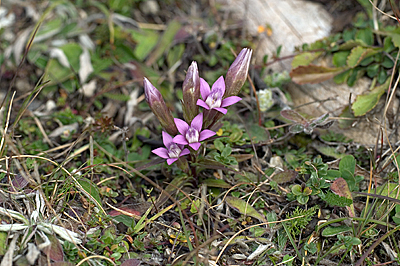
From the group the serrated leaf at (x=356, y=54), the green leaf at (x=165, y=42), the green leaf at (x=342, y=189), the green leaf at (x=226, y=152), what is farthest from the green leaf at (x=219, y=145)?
the green leaf at (x=165, y=42)

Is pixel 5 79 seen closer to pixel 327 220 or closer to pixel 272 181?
pixel 272 181

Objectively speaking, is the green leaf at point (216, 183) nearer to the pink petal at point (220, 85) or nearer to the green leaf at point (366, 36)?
the pink petal at point (220, 85)

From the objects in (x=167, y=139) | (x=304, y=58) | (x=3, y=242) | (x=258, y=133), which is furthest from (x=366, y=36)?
(x=3, y=242)

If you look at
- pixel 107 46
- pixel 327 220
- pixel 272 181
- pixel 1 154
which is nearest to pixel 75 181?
pixel 1 154

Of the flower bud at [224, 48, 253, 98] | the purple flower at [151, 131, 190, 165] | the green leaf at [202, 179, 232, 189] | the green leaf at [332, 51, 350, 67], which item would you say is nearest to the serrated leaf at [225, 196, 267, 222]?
the green leaf at [202, 179, 232, 189]

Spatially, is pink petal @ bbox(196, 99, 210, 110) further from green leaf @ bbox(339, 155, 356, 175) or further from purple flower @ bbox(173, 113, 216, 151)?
green leaf @ bbox(339, 155, 356, 175)

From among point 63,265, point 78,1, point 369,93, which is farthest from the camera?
point 78,1
